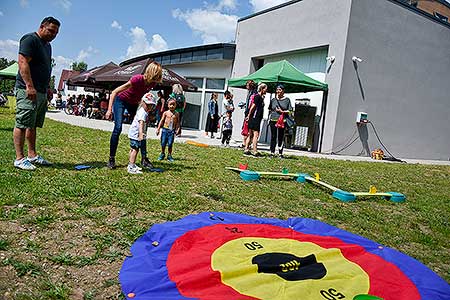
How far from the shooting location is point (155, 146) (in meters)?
8.41

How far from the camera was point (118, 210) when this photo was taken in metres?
3.32

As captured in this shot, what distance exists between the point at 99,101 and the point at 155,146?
1392 centimetres

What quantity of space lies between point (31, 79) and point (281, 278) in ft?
12.5

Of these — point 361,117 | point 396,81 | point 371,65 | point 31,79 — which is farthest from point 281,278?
point 396,81

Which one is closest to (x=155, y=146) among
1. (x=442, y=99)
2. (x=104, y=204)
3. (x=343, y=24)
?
(x=104, y=204)

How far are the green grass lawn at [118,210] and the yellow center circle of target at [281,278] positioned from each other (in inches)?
28.6

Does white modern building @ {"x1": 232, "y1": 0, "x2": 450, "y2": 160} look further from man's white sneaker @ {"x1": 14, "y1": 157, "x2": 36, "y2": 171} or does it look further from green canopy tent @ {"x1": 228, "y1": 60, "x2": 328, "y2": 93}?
man's white sneaker @ {"x1": 14, "y1": 157, "x2": 36, "y2": 171}

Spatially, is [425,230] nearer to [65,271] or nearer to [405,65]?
[65,271]

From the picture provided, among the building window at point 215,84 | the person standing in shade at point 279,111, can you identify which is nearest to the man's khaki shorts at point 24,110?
the person standing in shade at point 279,111

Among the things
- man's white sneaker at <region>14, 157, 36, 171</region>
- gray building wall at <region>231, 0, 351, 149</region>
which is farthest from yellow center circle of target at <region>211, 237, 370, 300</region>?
gray building wall at <region>231, 0, 351, 149</region>

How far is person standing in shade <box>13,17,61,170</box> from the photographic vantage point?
164 inches

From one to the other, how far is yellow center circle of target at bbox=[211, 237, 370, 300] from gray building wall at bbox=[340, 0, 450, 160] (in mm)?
9845

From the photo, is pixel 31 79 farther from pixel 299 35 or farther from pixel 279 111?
pixel 299 35

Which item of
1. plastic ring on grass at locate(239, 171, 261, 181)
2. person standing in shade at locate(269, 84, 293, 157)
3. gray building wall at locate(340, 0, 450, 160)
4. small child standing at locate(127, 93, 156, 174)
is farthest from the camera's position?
gray building wall at locate(340, 0, 450, 160)
